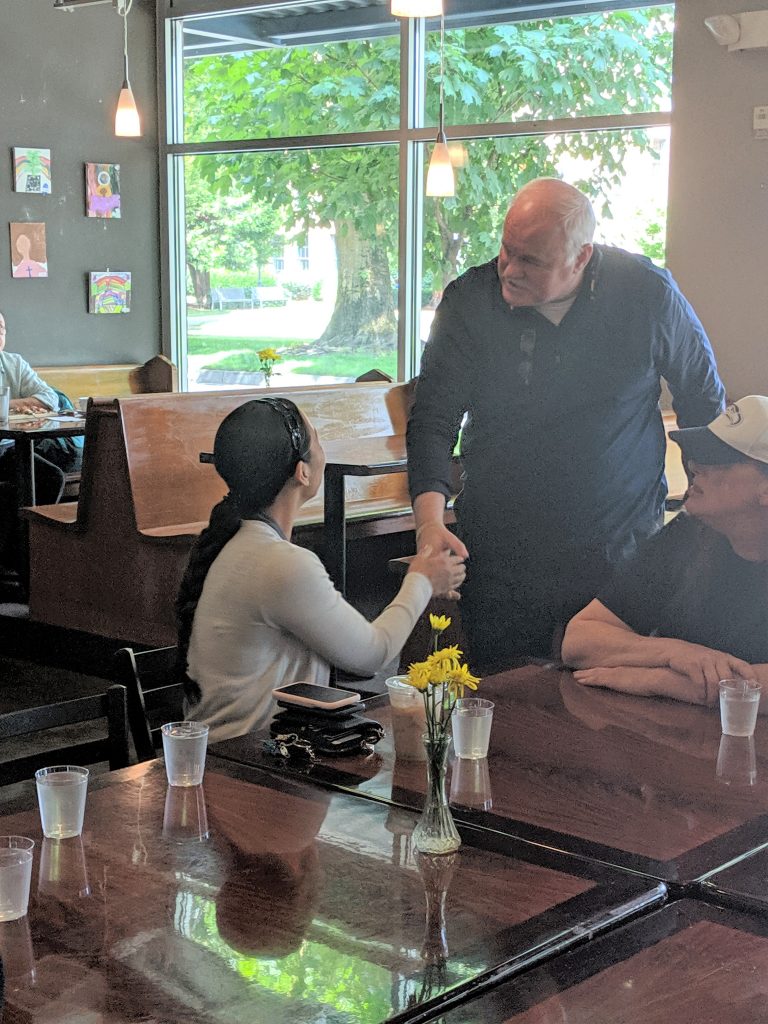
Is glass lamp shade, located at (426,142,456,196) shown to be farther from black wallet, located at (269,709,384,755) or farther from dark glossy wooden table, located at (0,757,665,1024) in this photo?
dark glossy wooden table, located at (0,757,665,1024)

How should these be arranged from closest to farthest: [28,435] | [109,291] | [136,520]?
[136,520]
[28,435]
[109,291]

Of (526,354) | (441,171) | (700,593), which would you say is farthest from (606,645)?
(441,171)

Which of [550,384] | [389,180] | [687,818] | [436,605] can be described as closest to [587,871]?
[687,818]

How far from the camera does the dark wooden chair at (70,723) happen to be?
2.00 metres

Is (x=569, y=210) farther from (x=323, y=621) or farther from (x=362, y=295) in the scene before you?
(x=362, y=295)

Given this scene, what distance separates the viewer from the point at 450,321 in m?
3.07

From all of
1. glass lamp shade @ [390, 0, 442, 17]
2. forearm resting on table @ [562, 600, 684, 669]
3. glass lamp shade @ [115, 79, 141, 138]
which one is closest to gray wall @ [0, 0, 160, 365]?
glass lamp shade @ [115, 79, 141, 138]

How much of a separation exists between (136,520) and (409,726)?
10.2ft

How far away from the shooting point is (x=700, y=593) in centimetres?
254

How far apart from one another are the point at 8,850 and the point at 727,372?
19.0 feet

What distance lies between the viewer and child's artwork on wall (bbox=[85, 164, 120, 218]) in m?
9.35

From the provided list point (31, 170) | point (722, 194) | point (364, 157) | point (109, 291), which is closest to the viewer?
point (722, 194)

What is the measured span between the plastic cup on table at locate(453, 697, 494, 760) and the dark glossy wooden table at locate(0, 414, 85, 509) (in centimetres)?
420

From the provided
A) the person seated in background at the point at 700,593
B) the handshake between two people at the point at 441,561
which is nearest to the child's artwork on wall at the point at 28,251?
the handshake between two people at the point at 441,561
